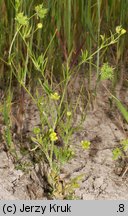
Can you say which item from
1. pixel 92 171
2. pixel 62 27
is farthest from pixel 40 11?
pixel 92 171

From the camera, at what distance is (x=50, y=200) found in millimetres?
1606

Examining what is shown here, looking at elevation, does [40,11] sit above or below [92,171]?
above

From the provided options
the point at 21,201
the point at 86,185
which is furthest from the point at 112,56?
the point at 21,201

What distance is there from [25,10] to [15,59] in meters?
0.21

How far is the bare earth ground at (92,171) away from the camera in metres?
1.66

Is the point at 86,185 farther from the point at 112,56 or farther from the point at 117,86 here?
the point at 112,56

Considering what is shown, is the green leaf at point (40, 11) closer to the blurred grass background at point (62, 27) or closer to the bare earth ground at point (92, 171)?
the blurred grass background at point (62, 27)

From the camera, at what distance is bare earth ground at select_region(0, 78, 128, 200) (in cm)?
166

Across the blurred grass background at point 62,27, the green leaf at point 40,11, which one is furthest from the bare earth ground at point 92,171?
the green leaf at point 40,11

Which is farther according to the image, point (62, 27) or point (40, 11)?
point (62, 27)

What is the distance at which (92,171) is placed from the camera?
1.74 meters

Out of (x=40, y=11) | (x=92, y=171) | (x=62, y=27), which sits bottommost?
(x=92, y=171)

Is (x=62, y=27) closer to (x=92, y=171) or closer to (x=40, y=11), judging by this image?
(x=40, y=11)

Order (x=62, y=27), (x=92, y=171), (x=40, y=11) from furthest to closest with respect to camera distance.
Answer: (x=62, y=27), (x=92, y=171), (x=40, y=11)
